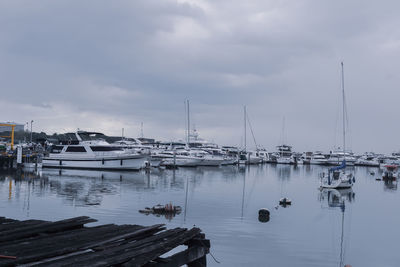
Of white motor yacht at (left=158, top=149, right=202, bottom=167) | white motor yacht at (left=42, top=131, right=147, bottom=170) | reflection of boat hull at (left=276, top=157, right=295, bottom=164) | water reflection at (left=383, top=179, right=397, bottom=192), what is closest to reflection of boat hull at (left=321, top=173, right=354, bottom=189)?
water reflection at (left=383, top=179, right=397, bottom=192)

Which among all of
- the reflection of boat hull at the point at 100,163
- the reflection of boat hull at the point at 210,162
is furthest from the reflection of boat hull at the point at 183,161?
the reflection of boat hull at the point at 100,163

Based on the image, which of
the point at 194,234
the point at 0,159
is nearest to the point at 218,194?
the point at 194,234

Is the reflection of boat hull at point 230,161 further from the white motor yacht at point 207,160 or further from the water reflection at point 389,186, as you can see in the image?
the water reflection at point 389,186

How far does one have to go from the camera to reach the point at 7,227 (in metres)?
8.75

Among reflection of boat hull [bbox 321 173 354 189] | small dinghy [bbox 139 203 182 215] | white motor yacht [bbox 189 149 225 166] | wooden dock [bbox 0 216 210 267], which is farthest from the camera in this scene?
white motor yacht [bbox 189 149 225 166]

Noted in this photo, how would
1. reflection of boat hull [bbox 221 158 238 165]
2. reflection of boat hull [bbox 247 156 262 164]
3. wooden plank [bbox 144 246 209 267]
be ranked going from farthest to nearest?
reflection of boat hull [bbox 247 156 262 164], reflection of boat hull [bbox 221 158 238 165], wooden plank [bbox 144 246 209 267]

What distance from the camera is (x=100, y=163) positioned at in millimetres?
58188

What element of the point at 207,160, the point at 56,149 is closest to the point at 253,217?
the point at 56,149

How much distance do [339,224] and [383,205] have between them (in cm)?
1215

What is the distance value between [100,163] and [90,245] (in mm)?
52660

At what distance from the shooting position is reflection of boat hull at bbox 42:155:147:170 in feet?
191

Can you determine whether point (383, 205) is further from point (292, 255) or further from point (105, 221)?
point (105, 221)

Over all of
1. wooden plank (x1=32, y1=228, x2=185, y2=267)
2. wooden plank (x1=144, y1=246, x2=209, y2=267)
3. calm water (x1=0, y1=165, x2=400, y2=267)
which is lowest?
calm water (x1=0, y1=165, x2=400, y2=267)

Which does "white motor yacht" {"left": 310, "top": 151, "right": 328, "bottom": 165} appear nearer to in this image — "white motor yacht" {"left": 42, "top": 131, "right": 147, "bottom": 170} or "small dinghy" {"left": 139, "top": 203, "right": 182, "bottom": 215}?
"white motor yacht" {"left": 42, "top": 131, "right": 147, "bottom": 170}
